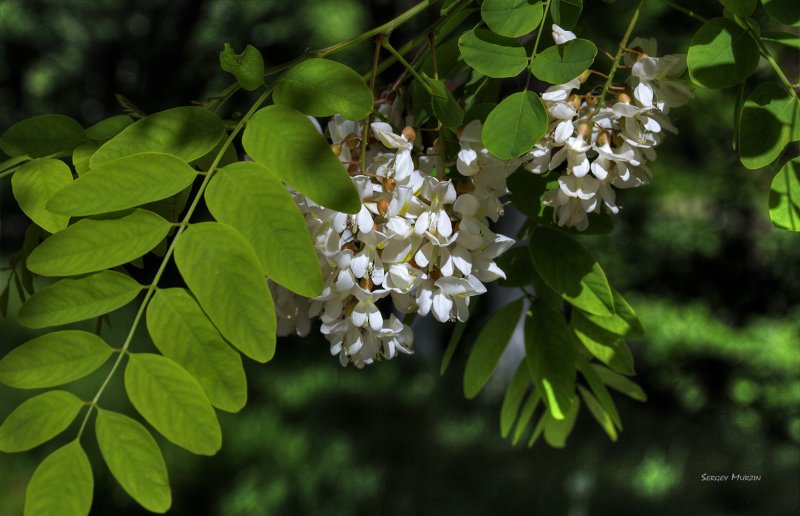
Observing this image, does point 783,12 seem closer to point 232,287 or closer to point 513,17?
point 513,17

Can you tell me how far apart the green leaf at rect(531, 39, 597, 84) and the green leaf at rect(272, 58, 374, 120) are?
110mm

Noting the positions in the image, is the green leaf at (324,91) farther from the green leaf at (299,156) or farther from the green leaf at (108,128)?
the green leaf at (108,128)

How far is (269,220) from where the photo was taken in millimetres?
412

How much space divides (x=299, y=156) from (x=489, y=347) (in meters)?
0.36

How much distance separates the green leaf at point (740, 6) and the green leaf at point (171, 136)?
0.96ft

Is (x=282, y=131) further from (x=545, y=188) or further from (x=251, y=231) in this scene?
(x=545, y=188)

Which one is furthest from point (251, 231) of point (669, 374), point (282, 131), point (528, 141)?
point (669, 374)

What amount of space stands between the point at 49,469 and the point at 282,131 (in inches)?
8.5

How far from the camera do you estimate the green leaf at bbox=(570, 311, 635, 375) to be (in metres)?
0.65

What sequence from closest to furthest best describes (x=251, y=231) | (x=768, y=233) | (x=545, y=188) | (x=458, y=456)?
(x=251, y=231) → (x=545, y=188) → (x=458, y=456) → (x=768, y=233)

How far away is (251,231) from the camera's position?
0.41m

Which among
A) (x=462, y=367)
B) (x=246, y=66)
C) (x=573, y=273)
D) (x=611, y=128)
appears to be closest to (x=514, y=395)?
(x=573, y=273)

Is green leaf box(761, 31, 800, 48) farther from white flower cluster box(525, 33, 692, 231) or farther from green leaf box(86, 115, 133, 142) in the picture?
green leaf box(86, 115, 133, 142)

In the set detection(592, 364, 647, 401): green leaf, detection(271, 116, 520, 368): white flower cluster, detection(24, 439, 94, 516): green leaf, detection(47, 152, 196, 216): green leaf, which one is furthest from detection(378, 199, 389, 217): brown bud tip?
detection(592, 364, 647, 401): green leaf
